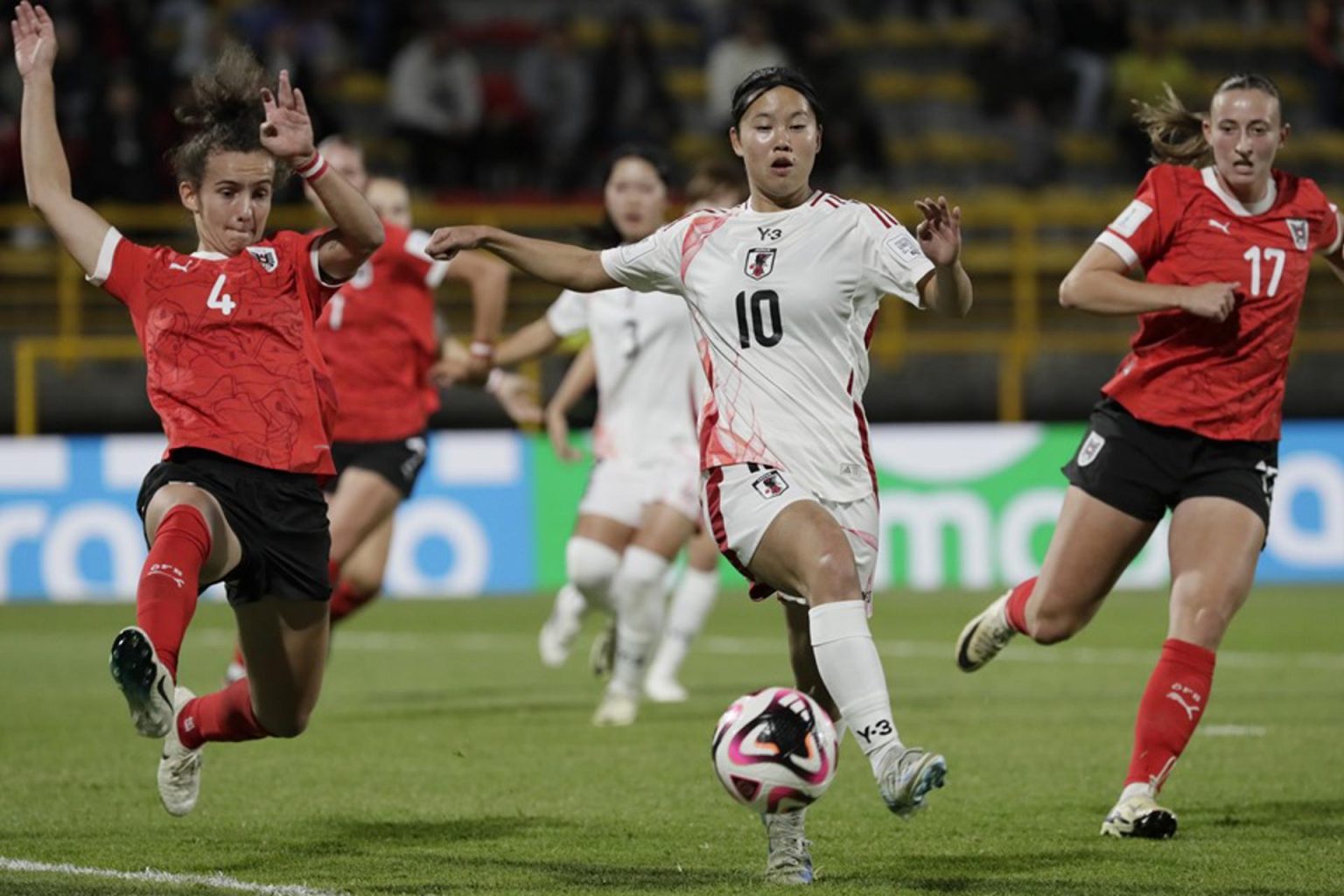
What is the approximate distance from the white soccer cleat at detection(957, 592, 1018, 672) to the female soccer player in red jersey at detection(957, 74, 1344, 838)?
0.53 m

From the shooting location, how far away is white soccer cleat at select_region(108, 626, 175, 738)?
5.79 meters

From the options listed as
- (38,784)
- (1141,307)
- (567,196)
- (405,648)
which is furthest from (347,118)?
(1141,307)

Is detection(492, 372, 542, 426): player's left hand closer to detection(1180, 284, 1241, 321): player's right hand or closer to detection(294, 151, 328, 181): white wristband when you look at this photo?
detection(294, 151, 328, 181): white wristband

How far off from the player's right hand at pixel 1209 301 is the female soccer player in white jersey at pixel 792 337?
33.0 inches

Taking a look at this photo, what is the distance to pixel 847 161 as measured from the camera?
71.9 feet

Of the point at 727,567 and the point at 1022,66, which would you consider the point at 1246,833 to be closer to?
the point at 727,567

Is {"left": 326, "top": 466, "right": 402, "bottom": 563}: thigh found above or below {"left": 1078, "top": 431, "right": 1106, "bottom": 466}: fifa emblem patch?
below

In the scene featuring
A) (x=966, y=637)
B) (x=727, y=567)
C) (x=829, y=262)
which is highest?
(x=829, y=262)

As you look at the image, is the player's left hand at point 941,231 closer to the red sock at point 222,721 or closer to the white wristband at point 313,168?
the white wristband at point 313,168

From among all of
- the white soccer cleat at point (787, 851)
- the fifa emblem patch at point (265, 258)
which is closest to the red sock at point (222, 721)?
the fifa emblem patch at point (265, 258)

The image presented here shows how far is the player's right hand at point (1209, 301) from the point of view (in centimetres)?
679

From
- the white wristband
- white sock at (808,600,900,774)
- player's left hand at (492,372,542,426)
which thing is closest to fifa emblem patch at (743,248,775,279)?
white sock at (808,600,900,774)

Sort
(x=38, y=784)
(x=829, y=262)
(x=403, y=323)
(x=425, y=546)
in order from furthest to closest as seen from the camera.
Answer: (x=425, y=546) < (x=403, y=323) < (x=38, y=784) < (x=829, y=262)

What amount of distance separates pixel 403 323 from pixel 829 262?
189 inches
